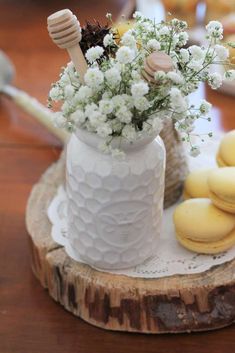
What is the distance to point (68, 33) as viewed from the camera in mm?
734

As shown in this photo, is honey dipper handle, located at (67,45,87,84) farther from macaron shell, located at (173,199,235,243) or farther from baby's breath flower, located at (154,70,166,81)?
macaron shell, located at (173,199,235,243)

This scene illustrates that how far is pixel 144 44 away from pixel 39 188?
1.22ft

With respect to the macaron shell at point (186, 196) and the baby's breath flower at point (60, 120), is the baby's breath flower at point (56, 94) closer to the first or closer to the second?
the baby's breath flower at point (60, 120)

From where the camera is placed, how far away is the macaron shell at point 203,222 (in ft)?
2.89

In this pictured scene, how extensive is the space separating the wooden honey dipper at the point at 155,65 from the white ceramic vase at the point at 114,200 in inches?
3.4

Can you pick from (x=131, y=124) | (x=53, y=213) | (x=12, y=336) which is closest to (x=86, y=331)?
(x=12, y=336)

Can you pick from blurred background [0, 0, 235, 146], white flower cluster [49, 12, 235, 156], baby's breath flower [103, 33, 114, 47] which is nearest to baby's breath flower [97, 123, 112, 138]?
white flower cluster [49, 12, 235, 156]

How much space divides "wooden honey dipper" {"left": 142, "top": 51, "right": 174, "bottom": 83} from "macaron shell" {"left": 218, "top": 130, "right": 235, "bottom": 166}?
27 centimetres

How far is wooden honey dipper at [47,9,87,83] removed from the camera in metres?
0.72

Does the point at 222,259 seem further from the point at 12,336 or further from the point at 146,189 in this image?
the point at 12,336

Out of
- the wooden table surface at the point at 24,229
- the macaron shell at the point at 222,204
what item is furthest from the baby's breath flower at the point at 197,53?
the wooden table surface at the point at 24,229

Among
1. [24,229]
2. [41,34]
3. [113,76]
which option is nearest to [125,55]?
[113,76]

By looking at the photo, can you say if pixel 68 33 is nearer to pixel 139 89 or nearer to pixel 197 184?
pixel 139 89

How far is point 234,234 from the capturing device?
0.91 meters
